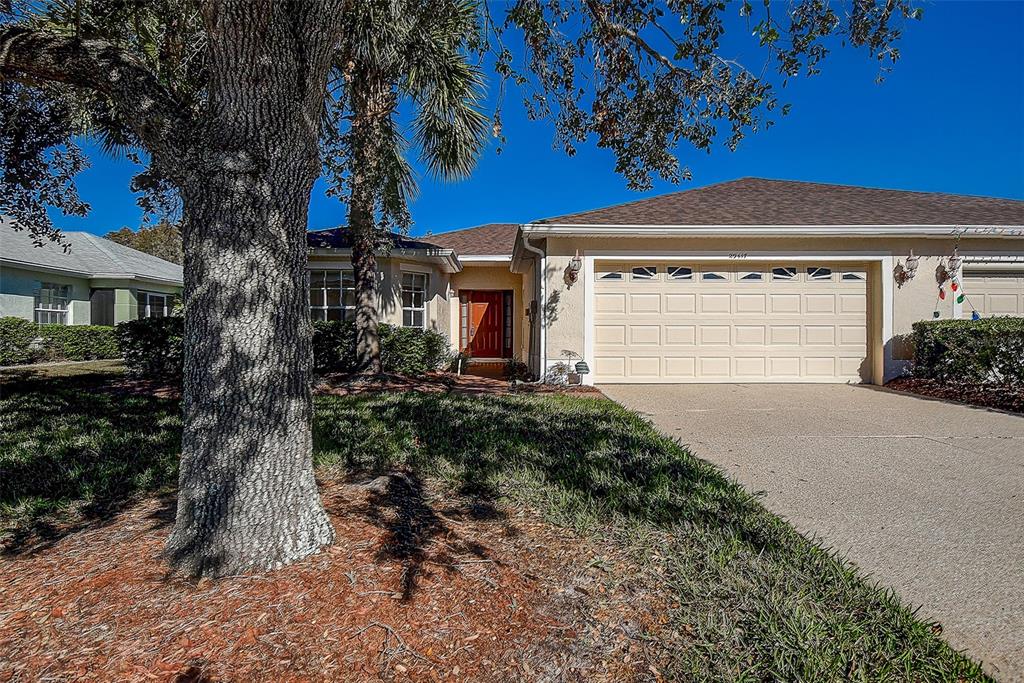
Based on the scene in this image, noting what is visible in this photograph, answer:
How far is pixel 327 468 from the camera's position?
13.4 feet

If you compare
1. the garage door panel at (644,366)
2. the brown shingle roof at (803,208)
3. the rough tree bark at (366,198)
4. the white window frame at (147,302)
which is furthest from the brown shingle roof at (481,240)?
the white window frame at (147,302)

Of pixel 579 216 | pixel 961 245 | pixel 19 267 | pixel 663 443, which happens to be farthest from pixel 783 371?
pixel 19 267

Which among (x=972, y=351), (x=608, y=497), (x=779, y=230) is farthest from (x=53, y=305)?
(x=972, y=351)

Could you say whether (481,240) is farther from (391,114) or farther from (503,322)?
(391,114)

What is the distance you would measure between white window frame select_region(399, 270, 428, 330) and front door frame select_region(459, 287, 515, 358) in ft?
8.01

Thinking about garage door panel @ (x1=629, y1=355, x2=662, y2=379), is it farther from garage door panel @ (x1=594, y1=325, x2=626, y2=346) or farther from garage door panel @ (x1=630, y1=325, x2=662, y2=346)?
garage door panel @ (x1=594, y1=325, x2=626, y2=346)

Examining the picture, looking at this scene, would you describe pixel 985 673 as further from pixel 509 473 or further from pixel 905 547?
pixel 509 473

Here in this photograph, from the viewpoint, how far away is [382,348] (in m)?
10.1

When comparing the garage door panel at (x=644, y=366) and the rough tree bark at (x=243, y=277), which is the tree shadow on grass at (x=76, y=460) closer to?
the rough tree bark at (x=243, y=277)

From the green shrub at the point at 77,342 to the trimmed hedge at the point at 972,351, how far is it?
1849 centimetres

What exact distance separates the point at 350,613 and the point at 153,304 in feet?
68.0

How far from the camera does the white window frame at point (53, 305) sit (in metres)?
14.7

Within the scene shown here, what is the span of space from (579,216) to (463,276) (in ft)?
18.7

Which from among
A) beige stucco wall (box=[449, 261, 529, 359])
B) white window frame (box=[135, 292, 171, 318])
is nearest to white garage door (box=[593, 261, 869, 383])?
beige stucco wall (box=[449, 261, 529, 359])
